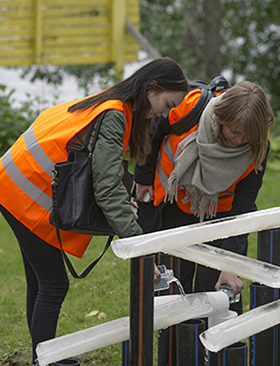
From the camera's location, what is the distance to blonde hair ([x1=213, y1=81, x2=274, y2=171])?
231 centimetres

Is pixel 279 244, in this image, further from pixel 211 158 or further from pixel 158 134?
pixel 158 134

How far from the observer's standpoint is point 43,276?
7.97ft

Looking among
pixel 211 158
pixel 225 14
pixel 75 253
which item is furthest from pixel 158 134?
pixel 225 14

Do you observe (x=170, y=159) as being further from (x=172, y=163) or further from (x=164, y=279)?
(x=164, y=279)

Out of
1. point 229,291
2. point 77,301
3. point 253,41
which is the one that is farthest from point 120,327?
point 253,41

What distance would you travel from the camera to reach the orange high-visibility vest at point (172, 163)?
2.73 m

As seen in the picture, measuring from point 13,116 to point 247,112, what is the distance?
246 inches

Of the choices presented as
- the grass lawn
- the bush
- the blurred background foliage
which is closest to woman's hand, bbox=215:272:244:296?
the grass lawn

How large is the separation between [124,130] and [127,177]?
0.93 ft

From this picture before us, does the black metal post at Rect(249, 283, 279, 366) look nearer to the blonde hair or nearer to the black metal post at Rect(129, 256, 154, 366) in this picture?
the black metal post at Rect(129, 256, 154, 366)

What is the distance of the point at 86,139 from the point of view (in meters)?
2.18

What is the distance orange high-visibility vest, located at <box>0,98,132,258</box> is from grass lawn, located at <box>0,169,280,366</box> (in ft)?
3.91

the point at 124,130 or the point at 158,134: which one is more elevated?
the point at 124,130

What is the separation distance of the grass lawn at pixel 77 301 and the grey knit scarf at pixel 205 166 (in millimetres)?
1209
